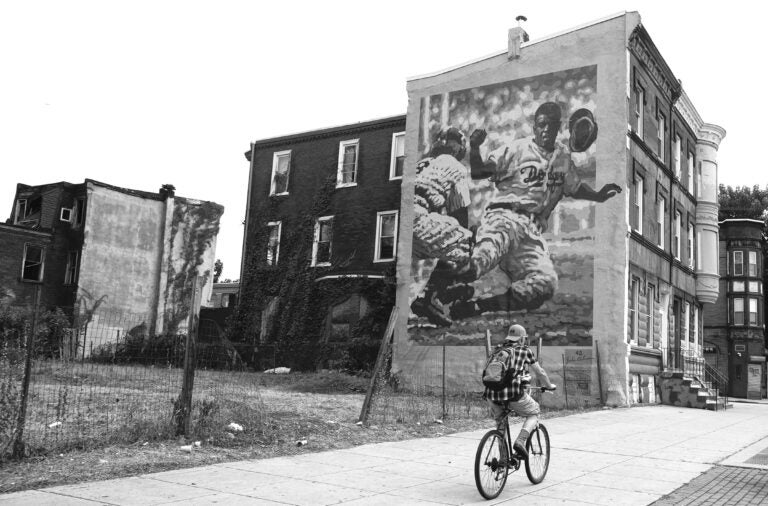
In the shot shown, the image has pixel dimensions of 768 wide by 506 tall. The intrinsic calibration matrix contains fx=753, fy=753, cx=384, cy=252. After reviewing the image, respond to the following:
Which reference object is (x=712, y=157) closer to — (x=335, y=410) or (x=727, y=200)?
(x=335, y=410)

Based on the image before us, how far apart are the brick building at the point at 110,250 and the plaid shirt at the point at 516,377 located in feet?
93.4

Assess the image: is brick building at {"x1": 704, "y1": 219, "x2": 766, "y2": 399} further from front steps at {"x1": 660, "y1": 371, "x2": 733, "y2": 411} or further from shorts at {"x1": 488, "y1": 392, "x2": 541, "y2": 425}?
shorts at {"x1": 488, "y1": 392, "x2": 541, "y2": 425}

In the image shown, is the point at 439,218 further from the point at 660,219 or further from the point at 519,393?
the point at 519,393

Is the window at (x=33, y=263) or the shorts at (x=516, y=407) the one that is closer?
the shorts at (x=516, y=407)

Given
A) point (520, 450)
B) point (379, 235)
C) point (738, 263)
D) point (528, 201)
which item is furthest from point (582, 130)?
point (738, 263)

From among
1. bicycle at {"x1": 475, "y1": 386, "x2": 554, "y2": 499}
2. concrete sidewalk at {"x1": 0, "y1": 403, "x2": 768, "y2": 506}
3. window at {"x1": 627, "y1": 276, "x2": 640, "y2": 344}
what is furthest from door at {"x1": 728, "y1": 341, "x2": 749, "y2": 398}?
bicycle at {"x1": 475, "y1": 386, "x2": 554, "y2": 499}

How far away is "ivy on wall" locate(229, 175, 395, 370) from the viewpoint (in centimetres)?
2830

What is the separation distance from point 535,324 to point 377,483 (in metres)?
15.8

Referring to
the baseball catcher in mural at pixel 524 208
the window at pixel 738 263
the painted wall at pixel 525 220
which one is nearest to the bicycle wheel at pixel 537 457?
the painted wall at pixel 525 220

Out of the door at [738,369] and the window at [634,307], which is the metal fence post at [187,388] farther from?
the door at [738,369]

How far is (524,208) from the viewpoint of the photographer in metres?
24.6

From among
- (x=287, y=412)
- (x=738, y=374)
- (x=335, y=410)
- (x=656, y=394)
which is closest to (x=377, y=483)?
(x=287, y=412)

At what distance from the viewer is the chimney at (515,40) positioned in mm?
25859

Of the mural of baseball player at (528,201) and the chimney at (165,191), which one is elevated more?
the chimney at (165,191)
